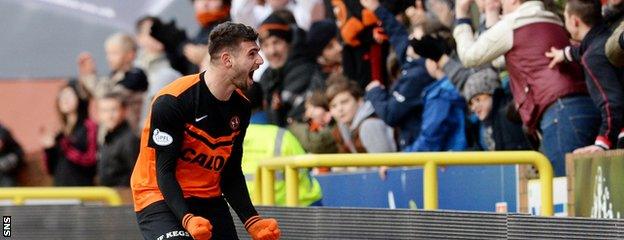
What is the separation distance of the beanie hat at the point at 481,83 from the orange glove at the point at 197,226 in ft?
13.6

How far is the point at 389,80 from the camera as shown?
52.1 ft

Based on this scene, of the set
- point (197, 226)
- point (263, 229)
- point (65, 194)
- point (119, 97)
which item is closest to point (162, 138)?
point (197, 226)

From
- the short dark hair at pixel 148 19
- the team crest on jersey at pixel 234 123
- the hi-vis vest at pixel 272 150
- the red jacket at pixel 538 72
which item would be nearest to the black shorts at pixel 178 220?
the team crest on jersey at pixel 234 123

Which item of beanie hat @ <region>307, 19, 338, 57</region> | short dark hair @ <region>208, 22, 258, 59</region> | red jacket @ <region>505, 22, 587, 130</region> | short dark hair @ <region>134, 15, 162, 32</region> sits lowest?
short dark hair @ <region>208, 22, 258, 59</region>

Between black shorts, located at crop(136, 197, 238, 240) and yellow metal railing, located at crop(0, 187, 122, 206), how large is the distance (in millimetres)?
4671

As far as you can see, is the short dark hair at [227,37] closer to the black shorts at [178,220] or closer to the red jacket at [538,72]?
the black shorts at [178,220]

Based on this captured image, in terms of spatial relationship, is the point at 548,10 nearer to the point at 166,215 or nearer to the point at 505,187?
the point at 505,187

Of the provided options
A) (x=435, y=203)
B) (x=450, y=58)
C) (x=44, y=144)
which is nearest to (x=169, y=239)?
(x=435, y=203)

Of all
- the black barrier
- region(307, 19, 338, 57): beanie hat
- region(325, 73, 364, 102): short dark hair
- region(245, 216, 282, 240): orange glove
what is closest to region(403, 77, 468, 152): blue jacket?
region(325, 73, 364, 102): short dark hair

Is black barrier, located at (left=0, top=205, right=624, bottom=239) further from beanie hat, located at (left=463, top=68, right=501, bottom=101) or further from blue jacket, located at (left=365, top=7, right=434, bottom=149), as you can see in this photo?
blue jacket, located at (left=365, top=7, right=434, bottom=149)

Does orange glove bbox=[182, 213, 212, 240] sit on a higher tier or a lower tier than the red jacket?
lower

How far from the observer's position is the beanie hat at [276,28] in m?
16.8

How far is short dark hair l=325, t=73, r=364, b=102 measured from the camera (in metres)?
15.3

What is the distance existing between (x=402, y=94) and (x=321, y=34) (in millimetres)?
2588
